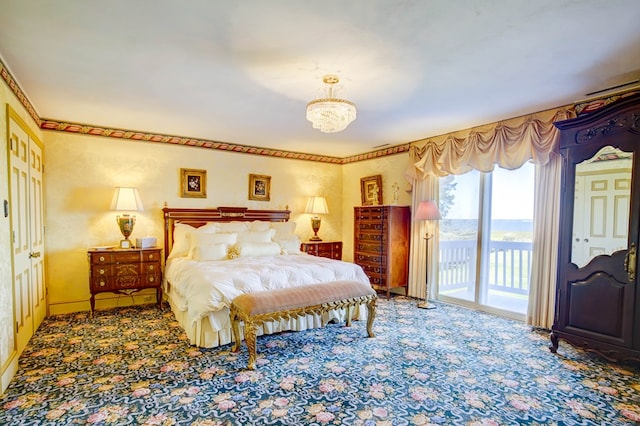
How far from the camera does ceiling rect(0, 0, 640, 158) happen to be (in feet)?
6.43

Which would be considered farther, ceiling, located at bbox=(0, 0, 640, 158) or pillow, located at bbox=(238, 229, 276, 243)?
pillow, located at bbox=(238, 229, 276, 243)

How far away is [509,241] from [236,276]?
357cm

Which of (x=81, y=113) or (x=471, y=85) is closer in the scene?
(x=471, y=85)

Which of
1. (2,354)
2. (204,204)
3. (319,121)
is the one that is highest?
(319,121)

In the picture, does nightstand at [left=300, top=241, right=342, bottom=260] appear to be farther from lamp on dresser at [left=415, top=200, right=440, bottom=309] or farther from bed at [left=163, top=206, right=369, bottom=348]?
lamp on dresser at [left=415, top=200, right=440, bottom=309]

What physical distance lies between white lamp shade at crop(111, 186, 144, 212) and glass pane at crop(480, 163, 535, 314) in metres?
4.81

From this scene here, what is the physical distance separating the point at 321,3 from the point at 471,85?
1.84m

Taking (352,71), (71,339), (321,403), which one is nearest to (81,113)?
(71,339)

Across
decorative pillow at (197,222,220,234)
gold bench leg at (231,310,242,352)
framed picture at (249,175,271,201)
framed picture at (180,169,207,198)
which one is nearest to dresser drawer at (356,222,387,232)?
framed picture at (249,175,271,201)

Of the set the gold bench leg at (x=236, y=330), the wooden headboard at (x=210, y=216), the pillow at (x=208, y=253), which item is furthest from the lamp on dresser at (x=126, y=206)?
the gold bench leg at (x=236, y=330)

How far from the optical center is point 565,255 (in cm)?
313

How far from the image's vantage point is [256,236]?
4.97m

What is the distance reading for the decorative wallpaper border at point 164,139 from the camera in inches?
131

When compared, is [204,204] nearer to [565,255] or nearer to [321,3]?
[321,3]
